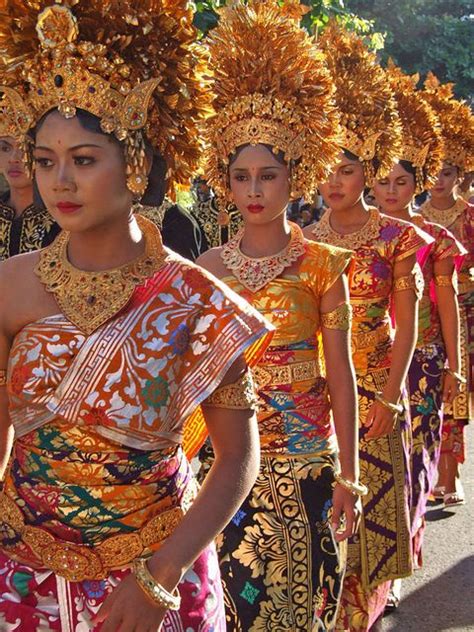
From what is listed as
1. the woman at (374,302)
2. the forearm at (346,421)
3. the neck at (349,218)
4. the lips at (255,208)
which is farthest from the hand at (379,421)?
the lips at (255,208)

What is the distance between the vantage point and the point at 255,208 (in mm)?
4176

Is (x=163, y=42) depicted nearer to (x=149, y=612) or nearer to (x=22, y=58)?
(x=22, y=58)

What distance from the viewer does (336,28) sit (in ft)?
18.5

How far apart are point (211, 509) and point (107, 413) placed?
1.06 ft

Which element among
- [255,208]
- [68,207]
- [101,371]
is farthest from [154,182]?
[255,208]

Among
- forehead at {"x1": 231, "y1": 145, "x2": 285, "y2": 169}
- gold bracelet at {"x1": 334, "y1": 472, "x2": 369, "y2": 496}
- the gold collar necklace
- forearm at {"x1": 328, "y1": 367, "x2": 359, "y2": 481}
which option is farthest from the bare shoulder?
the gold collar necklace

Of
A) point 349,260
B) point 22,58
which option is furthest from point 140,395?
point 349,260

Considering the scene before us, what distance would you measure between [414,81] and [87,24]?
14.8ft

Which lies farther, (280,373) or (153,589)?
(280,373)

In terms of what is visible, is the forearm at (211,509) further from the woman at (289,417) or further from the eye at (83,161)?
the woman at (289,417)

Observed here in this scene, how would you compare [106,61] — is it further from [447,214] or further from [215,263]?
[447,214]

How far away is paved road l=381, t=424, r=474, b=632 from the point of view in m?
5.57

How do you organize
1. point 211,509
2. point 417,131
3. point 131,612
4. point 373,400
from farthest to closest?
1. point 417,131
2. point 373,400
3. point 211,509
4. point 131,612

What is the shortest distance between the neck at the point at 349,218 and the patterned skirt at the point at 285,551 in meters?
1.63
